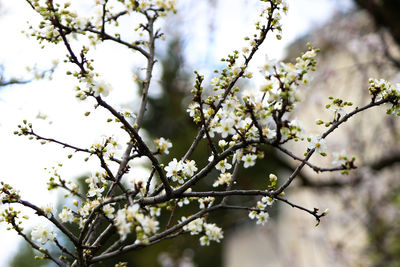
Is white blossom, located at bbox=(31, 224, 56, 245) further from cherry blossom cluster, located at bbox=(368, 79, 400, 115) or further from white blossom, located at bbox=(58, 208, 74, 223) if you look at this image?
cherry blossom cluster, located at bbox=(368, 79, 400, 115)

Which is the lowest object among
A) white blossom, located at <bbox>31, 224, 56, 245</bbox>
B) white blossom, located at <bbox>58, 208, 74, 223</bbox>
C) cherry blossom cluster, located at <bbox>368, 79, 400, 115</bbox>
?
white blossom, located at <bbox>31, 224, 56, 245</bbox>

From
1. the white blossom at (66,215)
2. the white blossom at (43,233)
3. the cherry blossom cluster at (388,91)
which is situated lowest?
the white blossom at (43,233)

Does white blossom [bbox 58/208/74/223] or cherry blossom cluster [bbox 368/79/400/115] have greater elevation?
cherry blossom cluster [bbox 368/79/400/115]

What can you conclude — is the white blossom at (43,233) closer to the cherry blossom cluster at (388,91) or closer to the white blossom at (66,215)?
the white blossom at (66,215)

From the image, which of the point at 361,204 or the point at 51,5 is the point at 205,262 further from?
the point at 51,5

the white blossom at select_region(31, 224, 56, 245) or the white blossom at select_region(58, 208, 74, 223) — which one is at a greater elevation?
the white blossom at select_region(58, 208, 74, 223)

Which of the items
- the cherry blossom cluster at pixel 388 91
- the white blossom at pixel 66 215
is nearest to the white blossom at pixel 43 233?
the white blossom at pixel 66 215

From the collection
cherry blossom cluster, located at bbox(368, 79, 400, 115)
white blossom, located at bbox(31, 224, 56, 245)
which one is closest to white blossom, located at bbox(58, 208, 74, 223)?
white blossom, located at bbox(31, 224, 56, 245)

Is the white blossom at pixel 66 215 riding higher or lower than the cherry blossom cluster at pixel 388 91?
lower

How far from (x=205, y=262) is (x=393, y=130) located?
6341 mm

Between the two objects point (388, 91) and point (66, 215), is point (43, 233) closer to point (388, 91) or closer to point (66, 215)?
point (66, 215)

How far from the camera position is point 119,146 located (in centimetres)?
129

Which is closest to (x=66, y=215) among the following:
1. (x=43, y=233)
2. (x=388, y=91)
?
(x=43, y=233)

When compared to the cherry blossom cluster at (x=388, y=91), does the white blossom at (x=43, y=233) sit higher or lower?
lower
